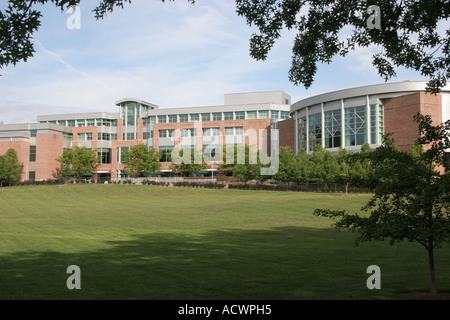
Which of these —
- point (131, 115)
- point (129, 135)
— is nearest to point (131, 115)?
point (131, 115)

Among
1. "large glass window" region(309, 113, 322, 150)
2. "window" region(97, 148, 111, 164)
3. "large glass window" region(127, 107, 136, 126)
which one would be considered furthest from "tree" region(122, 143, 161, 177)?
"large glass window" region(309, 113, 322, 150)

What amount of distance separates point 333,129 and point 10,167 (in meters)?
68.5

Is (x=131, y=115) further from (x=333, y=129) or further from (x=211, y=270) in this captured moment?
(x=211, y=270)

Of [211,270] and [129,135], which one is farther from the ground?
[129,135]

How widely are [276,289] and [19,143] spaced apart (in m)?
107

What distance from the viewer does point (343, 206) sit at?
41.4m

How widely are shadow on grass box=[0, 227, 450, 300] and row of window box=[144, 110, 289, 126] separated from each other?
84.9m

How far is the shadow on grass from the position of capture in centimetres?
960

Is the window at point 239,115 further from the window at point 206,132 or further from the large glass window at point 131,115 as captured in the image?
the large glass window at point 131,115

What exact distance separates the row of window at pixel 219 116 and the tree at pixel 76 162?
18.3 m

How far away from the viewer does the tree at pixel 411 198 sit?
839 cm

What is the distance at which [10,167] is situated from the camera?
3590 inches

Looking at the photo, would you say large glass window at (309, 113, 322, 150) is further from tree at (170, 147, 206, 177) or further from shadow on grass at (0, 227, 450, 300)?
shadow on grass at (0, 227, 450, 300)
